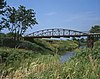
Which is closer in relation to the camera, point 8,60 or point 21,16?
point 8,60

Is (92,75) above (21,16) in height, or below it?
below

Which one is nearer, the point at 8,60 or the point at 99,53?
the point at 99,53

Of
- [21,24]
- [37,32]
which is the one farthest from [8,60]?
[37,32]

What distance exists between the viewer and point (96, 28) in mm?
145625

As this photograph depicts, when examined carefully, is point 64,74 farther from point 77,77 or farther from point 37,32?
point 37,32

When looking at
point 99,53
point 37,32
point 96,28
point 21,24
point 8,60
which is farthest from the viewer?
point 96,28

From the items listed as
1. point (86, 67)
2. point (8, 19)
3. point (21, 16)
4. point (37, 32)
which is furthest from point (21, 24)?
point (86, 67)

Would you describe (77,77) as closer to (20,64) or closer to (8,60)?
(20,64)

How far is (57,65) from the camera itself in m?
12.3

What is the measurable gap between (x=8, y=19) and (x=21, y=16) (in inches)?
392

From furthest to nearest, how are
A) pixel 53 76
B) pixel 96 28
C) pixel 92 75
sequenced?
pixel 96 28
pixel 53 76
pixel 92 75

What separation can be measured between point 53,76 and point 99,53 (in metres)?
4.45

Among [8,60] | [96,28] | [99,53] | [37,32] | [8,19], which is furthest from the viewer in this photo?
[96,28]

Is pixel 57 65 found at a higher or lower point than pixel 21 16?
lower
